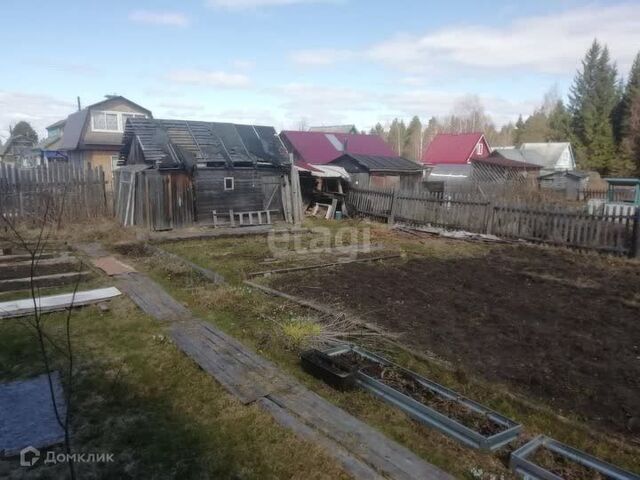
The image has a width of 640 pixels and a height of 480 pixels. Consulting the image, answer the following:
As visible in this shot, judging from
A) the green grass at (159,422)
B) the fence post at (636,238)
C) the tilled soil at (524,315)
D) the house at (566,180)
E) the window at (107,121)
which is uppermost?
the window at (107,121)

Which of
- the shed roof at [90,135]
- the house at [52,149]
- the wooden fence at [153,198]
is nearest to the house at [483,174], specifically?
the wooden fence at [153,198]

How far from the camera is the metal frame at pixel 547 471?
2.92 m

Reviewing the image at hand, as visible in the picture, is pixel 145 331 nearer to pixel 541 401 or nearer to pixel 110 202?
pixel 541 401

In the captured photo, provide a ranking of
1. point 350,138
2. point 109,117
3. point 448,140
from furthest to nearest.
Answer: point 448,140 → point 109,117 → point 350,138

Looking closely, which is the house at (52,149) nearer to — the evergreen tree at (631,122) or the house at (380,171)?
the house at (380,171)

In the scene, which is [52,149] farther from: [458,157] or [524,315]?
[524,315]

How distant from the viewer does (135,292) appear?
730 cm

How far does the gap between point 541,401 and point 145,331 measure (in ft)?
15.2

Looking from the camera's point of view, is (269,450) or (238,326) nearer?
(269,450)

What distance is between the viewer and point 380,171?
2142cm

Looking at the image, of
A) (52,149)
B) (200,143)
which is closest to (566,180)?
(200,143)

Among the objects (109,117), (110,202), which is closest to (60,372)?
(110,202)

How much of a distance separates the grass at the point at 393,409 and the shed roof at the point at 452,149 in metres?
35.0

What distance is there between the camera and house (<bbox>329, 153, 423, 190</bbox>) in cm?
2103
